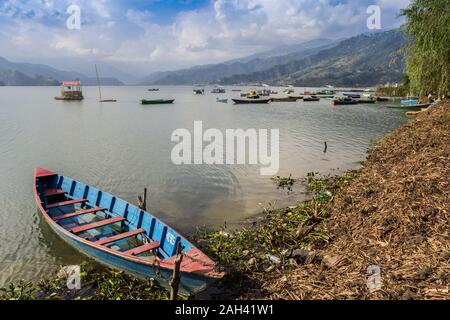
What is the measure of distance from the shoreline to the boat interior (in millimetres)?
1450

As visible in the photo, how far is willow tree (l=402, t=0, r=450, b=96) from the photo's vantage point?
3130cm

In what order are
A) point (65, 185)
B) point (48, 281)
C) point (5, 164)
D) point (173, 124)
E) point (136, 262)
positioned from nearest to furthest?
point (136, 262)
point (48, 281)
point (65, 185)
point (5, 164)
point (173, 124)

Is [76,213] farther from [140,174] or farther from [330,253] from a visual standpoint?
[330,253]

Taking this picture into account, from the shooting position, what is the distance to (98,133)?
4388 cm

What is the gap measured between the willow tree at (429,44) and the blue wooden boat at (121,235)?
33.6m

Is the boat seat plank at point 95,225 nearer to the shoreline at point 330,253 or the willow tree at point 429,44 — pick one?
the shoreline at point 330,253

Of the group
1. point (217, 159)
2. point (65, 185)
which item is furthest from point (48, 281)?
point (217, 159)

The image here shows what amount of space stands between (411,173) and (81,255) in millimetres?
13900

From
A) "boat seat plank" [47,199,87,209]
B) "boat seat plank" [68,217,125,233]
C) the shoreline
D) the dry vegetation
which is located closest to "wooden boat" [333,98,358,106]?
the shoreline

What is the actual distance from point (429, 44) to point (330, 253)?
32694 mm

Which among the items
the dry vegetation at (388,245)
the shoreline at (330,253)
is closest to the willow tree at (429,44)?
the shoreline at (330,253)

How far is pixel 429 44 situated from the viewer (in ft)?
A: 108
